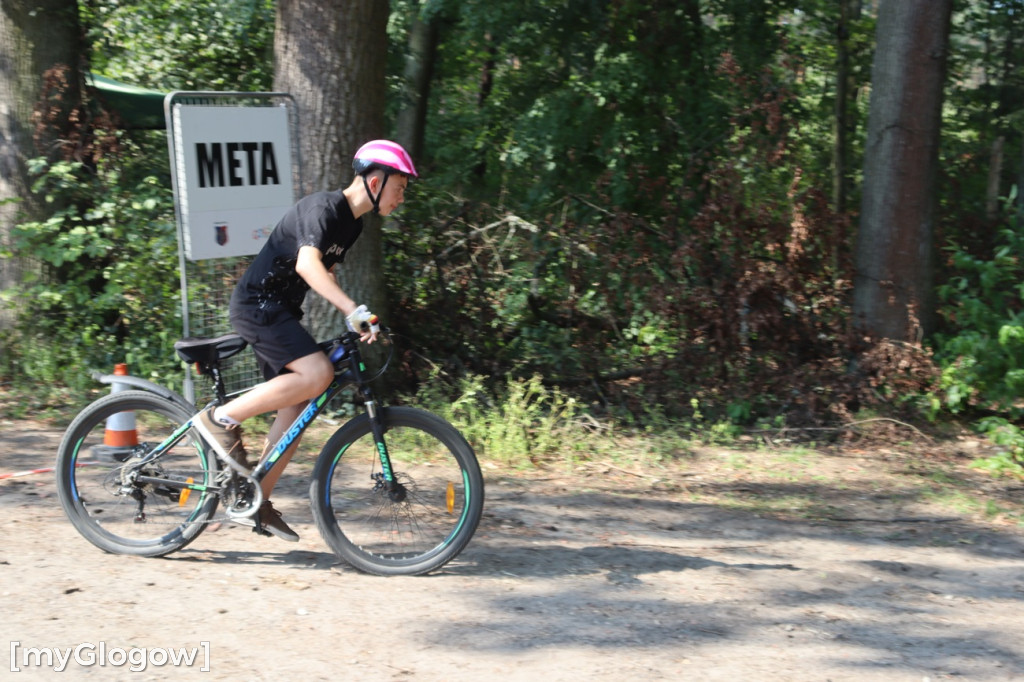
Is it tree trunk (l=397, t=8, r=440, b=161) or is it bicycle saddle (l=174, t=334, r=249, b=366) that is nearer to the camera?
bicycle saddle (l=174, t=334, r=249, b=366)

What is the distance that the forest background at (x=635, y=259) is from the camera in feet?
25.1

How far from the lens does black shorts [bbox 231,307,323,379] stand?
4.67 meters

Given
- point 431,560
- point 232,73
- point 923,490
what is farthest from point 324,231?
Answer: point 232,73

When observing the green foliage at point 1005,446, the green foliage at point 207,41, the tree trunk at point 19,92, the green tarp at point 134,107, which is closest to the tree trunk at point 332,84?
the green tarp at point 134,107

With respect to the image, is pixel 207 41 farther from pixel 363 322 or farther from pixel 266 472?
pixel 363 322

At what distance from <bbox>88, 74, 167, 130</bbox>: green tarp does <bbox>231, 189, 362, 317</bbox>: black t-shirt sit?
512 cm

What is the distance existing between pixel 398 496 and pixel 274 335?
3.21 ft

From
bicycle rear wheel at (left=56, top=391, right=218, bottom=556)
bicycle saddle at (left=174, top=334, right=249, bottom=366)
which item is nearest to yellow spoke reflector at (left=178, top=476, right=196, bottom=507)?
bicycle rear wheel at (left=56, top=391, right=218, bottom=556)

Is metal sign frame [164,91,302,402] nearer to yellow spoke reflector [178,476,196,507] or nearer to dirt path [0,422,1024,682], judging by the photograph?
dirt path [0,422,1024,682]

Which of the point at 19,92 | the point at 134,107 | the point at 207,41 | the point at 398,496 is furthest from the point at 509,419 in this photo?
the point at 207,41

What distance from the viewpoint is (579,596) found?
4.66 m

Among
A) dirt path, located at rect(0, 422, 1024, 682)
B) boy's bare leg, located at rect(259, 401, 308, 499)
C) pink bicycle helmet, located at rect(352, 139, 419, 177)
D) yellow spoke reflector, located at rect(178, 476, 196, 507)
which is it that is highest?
pink bicycle helmet, located at rect(352, 139, 419, 177)

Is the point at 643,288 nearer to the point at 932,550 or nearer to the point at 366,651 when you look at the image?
the point at 932,550

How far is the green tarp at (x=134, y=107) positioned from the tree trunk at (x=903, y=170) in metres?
6.37
